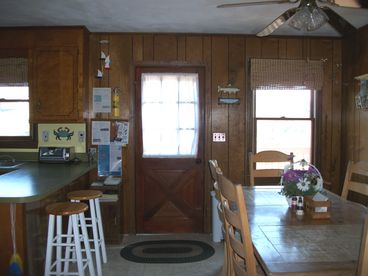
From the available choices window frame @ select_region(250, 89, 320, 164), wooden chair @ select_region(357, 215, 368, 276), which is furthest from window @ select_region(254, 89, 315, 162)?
wooden chair @ select_region(357, 215, 368, 276)

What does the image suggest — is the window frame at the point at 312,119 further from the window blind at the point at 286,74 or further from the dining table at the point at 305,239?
the dining table at the point at 305,239

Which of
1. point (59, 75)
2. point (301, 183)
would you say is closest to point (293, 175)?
point (301, 183)

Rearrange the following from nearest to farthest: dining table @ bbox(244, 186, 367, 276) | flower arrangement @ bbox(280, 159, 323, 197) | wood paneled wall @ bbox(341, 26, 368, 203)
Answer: dining table @ bbox(244, 186, 367, 276) < flower arrangement @ bbox(280, 159, 323, 197) < wood paneled wall @ bbox(341, 26, 368, 203)

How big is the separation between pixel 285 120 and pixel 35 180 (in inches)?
112

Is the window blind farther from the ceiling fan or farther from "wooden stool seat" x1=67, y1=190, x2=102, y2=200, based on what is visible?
"wooden stool seat" x1=67, y1=190, x2=102, y2=200

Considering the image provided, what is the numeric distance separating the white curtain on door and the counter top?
785 mm

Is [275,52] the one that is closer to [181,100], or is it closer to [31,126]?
[181,100]

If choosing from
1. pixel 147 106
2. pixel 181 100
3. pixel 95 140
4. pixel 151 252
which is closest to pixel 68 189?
pixel 95 140

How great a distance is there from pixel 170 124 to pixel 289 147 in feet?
4.84

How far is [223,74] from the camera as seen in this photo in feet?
13.1

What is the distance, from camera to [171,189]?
405 cm

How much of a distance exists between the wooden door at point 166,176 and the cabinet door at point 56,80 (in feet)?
2.40

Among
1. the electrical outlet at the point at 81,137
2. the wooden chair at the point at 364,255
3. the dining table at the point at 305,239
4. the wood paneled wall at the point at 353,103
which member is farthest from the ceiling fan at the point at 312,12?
the electrical outlet at the point at 81,137

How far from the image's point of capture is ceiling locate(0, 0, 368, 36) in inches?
119
